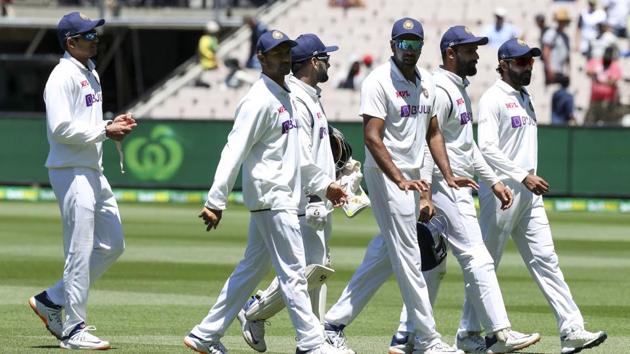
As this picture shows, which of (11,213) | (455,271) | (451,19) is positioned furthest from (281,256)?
(451,19)

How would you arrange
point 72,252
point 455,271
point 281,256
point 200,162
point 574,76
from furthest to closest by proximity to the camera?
point 574,76 < point 200,162 < point 455,271 < point 72,252 < point 281,256

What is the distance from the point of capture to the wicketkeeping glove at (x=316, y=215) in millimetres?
10102

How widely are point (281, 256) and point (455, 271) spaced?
7.84 meters

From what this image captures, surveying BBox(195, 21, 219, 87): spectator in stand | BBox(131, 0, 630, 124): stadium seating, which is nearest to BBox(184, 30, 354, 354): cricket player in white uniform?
BBox(131, 0, 630, 124): stadium seating

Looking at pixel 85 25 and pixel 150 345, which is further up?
pixel 85 25

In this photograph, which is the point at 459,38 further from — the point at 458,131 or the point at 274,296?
the point at 274,296

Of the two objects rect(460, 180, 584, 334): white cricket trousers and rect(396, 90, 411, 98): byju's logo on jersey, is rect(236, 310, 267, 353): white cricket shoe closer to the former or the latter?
rect(460, 180, 584, 334): white cricket trousers

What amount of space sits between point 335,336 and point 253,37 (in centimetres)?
2362

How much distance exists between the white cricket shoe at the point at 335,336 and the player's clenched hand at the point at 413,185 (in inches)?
53.2

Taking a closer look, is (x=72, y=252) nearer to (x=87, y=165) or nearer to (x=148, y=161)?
(x=87, y=165)

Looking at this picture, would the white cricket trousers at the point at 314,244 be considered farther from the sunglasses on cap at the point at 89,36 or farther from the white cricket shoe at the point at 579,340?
the sunglasses on cap at the point at 89,36

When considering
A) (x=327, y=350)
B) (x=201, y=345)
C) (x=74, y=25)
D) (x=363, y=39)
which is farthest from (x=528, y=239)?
(x=363, y=39)

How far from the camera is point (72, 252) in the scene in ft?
34.1

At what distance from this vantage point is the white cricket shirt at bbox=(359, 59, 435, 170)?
9.70 meters
